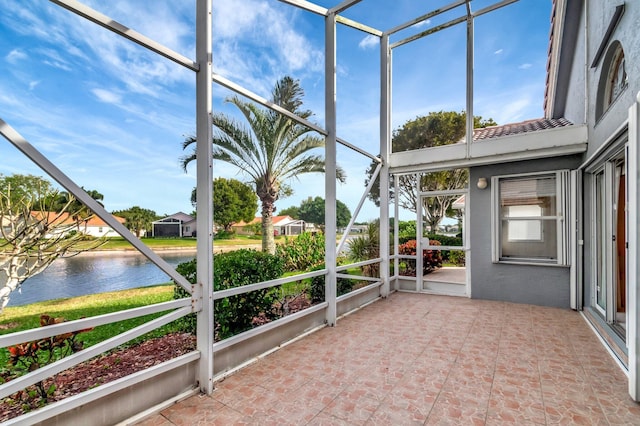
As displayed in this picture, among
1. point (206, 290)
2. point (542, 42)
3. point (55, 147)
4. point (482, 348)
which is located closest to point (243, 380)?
point (206, 290)

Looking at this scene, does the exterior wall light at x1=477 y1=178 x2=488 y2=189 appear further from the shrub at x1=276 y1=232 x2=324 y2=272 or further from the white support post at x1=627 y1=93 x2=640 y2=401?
the shrub at x1=276 y1=232 x2=324 y2=272

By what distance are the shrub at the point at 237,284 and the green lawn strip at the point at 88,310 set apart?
40.1 inches

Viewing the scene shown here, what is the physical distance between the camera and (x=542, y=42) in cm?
635

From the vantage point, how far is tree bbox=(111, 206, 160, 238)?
102 inches

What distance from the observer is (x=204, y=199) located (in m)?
2.57

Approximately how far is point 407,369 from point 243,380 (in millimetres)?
1588

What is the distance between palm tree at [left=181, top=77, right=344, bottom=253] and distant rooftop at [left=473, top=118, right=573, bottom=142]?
348 centimetres

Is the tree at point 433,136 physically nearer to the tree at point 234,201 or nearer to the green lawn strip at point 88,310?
the tree at point 234,201

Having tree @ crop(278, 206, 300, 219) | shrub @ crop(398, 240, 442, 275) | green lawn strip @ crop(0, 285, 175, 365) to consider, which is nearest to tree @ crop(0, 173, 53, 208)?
green lawn strip @ crop(0, 285, 175, 365)


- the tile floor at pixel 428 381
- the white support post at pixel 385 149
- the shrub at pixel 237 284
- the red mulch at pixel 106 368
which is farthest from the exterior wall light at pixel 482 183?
the red mulch at pixel 106 368

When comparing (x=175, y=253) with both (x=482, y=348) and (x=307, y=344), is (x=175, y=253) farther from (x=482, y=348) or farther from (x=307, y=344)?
(x=482, y=348)

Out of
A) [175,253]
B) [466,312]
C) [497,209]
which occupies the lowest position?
[466,312]

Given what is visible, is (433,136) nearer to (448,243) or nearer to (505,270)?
(448,243)

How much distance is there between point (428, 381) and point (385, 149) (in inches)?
178
